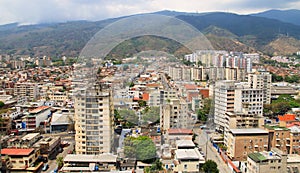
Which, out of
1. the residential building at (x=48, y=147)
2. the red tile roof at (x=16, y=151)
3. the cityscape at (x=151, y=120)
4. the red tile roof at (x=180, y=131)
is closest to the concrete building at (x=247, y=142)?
the cityscape at (x=151, y=120)

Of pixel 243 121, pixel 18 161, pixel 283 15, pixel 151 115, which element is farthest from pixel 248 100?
pixel 283 15

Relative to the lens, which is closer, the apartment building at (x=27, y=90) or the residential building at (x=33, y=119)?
the residential building at (x=33, y=119)

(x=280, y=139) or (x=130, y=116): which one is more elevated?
(x=130, y=116)

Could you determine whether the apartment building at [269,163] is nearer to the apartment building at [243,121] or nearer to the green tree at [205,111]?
the apartment building at [243,121]

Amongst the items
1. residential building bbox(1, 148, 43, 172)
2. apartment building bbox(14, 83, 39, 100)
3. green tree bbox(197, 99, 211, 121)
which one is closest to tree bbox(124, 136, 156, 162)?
residential building bbox(1, 148, 43, 172)

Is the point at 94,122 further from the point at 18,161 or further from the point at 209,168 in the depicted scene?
the point at 209,168

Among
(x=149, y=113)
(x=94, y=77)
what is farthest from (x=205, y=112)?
(x=94, y=77)

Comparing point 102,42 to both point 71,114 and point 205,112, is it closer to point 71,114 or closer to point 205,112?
point 71,114
